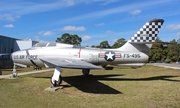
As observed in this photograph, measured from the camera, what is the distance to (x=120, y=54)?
12.0 meters

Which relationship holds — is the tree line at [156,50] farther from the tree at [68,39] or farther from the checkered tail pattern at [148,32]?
the checkered tail pattern at [148,32]

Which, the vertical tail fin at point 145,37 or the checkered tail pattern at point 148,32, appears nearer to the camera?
the vertical tail fin at point 145,37

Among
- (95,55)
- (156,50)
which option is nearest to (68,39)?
(156,50)

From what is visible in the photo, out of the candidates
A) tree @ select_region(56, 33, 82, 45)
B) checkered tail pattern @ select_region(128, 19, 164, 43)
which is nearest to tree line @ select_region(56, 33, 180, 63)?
tree @ select_region(56, 33, 82, 45)

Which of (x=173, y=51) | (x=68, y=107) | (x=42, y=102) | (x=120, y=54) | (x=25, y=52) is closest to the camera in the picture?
(x=68, y=107)

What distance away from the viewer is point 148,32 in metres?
12.6

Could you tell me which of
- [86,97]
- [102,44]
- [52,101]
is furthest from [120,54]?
[102,44]

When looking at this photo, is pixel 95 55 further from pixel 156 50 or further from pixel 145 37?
pixel 156 50

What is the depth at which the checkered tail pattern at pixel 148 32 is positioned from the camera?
1252cm

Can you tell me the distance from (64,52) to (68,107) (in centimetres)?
643

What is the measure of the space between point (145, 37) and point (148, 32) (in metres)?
0.43

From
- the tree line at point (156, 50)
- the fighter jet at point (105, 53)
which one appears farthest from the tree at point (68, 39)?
the fighter jet at point (105, 53)

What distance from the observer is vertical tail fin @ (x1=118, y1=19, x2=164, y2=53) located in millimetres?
12281

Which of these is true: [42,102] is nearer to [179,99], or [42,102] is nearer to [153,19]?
[179,99]
